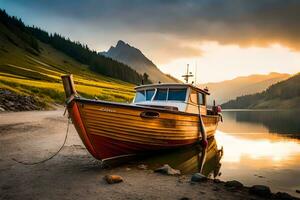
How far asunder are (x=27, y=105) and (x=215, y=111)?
1197 inches

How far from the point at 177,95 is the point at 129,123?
25.0 ft

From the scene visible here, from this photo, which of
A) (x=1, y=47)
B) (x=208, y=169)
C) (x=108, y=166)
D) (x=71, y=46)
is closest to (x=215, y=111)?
(x=208, y=169)

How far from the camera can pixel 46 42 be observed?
197 meters

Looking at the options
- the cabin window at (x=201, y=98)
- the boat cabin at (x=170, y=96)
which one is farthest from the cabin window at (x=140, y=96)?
the cabin window at (x=201, y=98)

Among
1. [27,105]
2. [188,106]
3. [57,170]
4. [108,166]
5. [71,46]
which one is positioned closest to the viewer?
[57,170]

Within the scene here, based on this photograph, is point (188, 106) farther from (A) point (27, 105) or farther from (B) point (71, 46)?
(B) point (71, 46)

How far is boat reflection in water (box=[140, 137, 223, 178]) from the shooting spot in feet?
54.1

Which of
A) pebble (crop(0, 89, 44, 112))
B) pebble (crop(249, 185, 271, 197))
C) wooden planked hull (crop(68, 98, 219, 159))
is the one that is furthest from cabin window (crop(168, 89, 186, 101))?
pebble (crop(0, 89, 44, 112))

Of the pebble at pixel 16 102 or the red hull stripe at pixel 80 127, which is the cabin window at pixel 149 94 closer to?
the red hull stripe at pixel 80 127

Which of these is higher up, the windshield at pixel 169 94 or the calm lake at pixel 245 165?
the windshield at pixel 169 94

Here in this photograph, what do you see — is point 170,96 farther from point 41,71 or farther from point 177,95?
Answer: point 41,71

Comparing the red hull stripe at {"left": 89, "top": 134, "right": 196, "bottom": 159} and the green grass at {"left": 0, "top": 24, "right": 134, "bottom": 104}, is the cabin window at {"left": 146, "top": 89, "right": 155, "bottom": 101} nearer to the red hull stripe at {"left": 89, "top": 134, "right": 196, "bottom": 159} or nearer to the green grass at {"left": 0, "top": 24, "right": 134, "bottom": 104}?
the red hull stripe at {"left": 89, "top": 134, "right": 196, "bottom": 159}

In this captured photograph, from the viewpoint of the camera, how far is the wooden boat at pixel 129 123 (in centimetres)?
1331

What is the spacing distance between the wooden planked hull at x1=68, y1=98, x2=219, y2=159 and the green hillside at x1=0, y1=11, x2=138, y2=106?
47663mm
